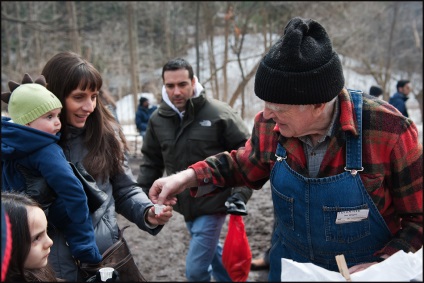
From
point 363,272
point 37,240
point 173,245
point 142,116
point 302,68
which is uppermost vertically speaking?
point 302,68

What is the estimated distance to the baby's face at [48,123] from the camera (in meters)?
2.18

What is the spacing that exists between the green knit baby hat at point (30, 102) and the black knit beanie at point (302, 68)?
1079 mm

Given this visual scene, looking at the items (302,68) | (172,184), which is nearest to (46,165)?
(172,184)

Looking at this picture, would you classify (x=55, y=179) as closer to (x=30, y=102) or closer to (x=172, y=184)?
(x=30, y=102)

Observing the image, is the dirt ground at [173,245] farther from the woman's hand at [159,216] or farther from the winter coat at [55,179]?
the winter coat at [55,179]

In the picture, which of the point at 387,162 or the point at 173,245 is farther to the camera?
the point at 173,245

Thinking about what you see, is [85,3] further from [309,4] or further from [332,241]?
[332,241]

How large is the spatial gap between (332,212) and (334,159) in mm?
234

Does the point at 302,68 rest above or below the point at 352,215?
above

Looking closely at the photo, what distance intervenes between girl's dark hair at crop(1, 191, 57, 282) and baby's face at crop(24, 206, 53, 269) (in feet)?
0.06

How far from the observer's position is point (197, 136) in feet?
12.0

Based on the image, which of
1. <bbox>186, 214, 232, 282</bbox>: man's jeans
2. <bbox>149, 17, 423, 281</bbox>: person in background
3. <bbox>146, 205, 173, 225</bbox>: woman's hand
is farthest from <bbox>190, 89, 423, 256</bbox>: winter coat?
<bbox>186, 214, 232, 282</bbox>: man's jeans

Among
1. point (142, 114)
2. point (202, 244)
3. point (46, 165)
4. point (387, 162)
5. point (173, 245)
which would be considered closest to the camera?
point (387, 162)

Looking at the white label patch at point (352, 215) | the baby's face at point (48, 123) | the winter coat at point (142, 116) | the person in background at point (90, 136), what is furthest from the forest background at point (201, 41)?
the white label patch at point (352, 215)
